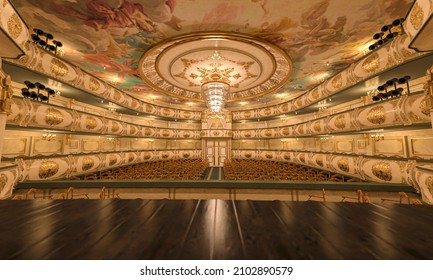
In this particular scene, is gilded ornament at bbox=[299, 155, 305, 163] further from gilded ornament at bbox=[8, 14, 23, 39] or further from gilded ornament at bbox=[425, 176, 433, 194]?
gilded ornament at bbox=[8, 14, 23, 39]

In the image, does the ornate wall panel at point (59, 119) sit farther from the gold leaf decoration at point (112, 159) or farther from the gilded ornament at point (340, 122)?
the gilded ornament at point (340, 122)

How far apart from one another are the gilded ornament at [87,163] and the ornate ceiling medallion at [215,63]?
5757 mm

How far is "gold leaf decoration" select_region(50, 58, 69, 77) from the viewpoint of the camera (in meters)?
6.52

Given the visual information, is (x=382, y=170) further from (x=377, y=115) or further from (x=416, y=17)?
(x=416, y=17)

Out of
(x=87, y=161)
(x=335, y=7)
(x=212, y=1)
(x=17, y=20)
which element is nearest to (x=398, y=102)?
(x=335, y=7)

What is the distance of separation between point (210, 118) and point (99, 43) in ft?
43.5

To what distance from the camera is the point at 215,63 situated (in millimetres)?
8797

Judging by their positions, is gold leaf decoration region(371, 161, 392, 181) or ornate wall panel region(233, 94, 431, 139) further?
gold leaf decoration region(371, 161, 392, 181)

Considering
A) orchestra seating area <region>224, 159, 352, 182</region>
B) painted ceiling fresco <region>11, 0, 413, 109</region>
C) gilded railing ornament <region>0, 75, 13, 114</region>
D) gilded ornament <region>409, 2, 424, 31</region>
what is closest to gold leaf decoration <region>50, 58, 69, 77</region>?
painted ceiling fresco <region>11, 0, 413, 109</region>

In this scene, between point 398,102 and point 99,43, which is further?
point 99,43

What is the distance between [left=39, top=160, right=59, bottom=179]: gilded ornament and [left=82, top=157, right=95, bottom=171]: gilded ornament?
1.61m

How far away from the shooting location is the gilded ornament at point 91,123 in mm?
8584

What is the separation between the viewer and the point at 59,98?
30.6ft
